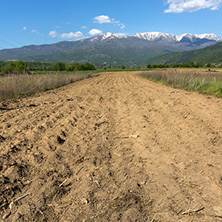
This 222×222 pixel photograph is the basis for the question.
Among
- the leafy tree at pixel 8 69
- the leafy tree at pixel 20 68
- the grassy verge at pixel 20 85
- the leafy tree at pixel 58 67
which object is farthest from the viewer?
the leafy tree at pixel 58 67

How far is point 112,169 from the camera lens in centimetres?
290

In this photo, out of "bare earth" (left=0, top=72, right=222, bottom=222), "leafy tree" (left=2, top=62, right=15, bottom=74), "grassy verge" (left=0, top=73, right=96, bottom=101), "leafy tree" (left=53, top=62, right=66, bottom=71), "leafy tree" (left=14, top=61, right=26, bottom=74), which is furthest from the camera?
"leafy tree" (left=53, top=62, right=66, bottom=71)

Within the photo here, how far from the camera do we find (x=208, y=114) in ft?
17.9

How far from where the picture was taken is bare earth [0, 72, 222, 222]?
2086mm

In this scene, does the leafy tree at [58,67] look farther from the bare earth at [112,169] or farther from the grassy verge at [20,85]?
the bare earth at [112,169]

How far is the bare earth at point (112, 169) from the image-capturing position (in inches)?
82.1

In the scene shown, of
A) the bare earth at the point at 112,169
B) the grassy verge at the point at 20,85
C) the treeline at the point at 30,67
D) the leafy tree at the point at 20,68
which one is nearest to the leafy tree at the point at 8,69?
the treeline at the point at 30,67

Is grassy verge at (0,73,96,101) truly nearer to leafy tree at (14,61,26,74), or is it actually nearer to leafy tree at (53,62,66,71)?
leafy tree at (14,61,26,74)

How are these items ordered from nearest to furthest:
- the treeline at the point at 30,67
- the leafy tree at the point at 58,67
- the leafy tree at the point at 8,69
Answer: the leafy tree at the point at 8,69 < the treeline at the point at 30,67 < the leafy tree at the point at 58,67

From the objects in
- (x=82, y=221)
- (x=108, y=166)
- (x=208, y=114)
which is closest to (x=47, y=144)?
(x=108, y=166)

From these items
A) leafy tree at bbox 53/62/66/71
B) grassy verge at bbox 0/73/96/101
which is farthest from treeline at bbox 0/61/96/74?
grassy verge at bbox 0/73/96/101

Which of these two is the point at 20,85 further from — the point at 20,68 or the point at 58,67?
the point at 58,67

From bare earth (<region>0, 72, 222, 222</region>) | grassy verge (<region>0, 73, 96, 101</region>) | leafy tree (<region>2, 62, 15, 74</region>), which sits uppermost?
leafy tree (<region>2, 62, 15, 74</region>)

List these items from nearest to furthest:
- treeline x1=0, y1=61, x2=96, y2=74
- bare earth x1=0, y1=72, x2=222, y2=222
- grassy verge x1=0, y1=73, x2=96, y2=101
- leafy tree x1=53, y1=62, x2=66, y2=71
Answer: bare earth x1=0, y1=72, x2=222, y2=222 → grassy verge x1=0, y1=73, x2=96, y2=101 → treeline x1=0, y1=61, x2=96, y2=74 → leafy tree x1=53, y1=62, x2=66, y2=71
